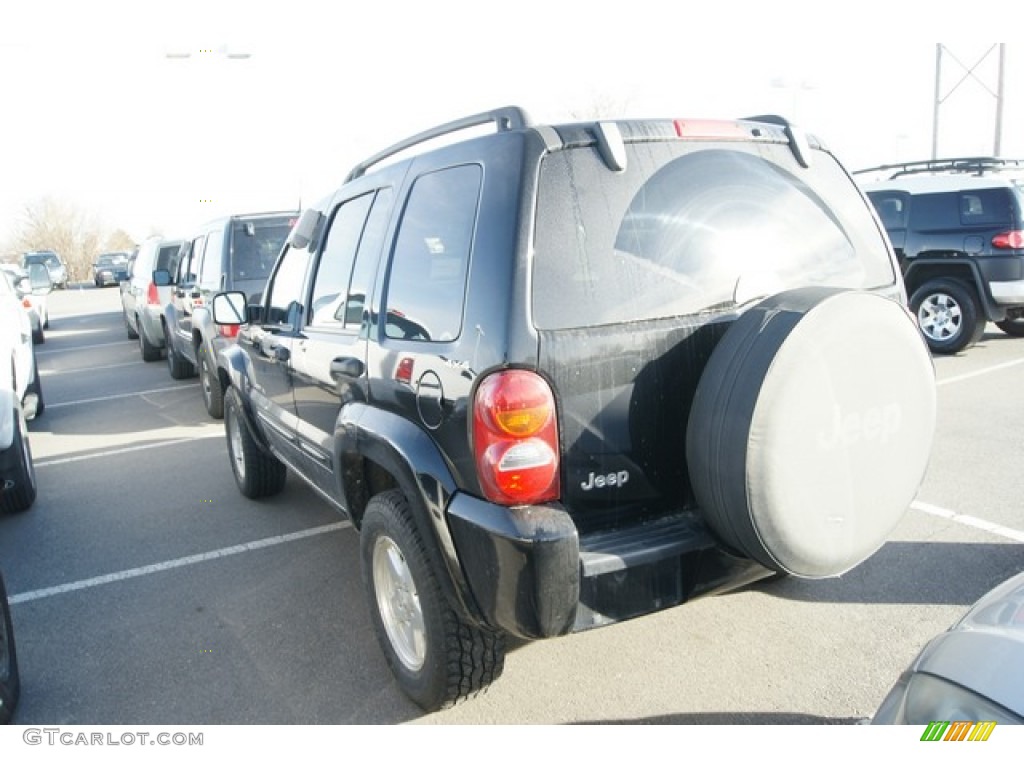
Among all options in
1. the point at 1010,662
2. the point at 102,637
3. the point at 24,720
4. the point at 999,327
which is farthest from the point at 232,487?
the point at 999,327

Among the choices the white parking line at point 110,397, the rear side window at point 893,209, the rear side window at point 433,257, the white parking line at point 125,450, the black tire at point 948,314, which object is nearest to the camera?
the rear side window at point 433,257

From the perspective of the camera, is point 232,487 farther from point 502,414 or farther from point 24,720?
point 502,414

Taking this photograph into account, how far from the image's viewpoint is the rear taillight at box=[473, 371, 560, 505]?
221 centimetres

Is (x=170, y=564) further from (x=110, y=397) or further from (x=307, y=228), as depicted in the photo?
(x=110, y=397)

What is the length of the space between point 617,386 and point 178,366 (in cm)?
947

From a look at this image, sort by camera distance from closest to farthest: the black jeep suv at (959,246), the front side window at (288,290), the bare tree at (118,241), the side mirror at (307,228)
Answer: the side mirror at (307,228), the front side window at (288,290), the black jeep suv at (959,246), the bare tree at (118,241)

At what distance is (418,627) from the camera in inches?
109

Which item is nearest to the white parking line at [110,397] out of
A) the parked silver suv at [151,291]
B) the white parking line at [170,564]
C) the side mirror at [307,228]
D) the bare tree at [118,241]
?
the parked silver suv at [151,291]

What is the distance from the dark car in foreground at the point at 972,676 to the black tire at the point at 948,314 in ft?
27.5

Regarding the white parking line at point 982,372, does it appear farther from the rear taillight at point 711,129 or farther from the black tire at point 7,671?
Answer: the black tire at point 7,671

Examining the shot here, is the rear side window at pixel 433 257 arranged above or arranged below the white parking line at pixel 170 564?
above

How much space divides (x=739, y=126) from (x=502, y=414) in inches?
56.3

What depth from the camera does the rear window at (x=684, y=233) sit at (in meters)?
2.31

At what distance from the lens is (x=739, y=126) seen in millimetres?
2744
